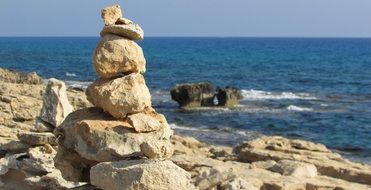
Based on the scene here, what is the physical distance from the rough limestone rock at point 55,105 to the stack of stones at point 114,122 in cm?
345

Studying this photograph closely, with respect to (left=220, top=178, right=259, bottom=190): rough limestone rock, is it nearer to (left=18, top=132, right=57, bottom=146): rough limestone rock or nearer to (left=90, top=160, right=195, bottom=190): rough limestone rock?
(left=90, top=160, right=195, bottom=190): rough limestone rock

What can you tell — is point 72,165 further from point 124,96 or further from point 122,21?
point 122,21

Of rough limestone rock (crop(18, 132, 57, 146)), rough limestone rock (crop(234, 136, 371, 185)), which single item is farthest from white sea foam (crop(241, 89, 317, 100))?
rough limestone rock (crop(18, 132, 57, 146))

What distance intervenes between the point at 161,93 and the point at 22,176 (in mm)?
45596

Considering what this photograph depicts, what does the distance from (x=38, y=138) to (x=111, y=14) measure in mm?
4418

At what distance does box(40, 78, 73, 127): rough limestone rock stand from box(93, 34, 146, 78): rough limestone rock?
4061mm

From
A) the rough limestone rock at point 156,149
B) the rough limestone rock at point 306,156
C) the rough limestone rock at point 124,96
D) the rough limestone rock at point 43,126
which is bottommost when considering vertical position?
the rough limestone rock at point 306,156

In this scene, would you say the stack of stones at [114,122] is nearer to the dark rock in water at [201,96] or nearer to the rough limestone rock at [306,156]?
the rough limestone rock at [306,156]

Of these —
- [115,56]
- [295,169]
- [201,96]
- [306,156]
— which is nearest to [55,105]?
[115,56]

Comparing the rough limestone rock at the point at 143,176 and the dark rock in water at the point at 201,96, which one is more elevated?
the rough limestone rock at the point at 143,176

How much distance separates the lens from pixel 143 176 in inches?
420

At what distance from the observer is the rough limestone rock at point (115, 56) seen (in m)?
12.4

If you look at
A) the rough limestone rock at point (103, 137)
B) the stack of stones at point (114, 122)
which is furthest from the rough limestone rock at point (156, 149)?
the rough limestone rock at point (103, 137)

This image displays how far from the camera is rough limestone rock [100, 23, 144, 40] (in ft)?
40.9
